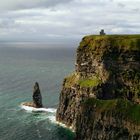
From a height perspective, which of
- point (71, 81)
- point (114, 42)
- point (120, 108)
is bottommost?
point (120, 108)

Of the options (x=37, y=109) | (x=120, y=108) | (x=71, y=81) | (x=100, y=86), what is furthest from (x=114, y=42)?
(x=37, y=109)

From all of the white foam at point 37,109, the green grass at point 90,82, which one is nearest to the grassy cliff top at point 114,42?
the green grass at point 90,82

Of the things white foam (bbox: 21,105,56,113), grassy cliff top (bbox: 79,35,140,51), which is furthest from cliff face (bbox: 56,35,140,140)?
white foam (bbox: 21,105,56,113)

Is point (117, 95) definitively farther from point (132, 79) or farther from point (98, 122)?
point (98, 122)

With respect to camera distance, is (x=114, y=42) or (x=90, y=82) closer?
(x=90, y=82)

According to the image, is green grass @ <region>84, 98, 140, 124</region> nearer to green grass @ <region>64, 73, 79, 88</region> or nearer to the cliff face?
the cliff face

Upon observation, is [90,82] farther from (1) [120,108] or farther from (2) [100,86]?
(1) [120,108]
